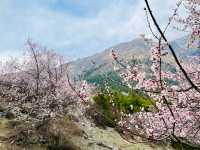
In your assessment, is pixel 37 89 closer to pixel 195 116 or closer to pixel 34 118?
pixel 34 118

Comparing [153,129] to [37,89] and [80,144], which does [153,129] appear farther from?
[37,89]

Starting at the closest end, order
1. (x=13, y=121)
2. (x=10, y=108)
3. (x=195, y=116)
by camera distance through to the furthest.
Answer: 1. (x=195, y=116)
2. (x=13, y=121)
3. (x=10, y=108)

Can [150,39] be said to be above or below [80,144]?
above

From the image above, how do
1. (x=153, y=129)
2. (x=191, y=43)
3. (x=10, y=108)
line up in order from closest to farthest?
(x=191, y=43), (x=153, y=129), (x=10, y=108)

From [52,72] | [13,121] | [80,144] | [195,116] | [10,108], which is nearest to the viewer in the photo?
[195,116]

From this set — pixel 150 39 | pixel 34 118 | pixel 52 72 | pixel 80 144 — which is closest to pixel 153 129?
pixel 150 39

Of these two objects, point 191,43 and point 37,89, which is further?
point 37,89

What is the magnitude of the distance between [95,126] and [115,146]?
3.33 meters

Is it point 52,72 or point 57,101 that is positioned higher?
point 52,72

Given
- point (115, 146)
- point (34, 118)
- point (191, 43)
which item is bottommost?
point (115, 146)

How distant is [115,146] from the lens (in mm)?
21797

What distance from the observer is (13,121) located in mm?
22484

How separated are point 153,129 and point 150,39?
8.50ft

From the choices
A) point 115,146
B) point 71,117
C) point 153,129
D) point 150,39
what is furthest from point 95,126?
point 150,39
